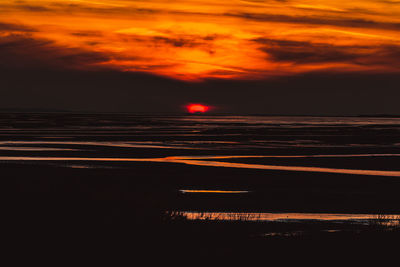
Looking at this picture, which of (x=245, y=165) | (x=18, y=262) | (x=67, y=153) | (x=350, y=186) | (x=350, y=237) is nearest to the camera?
(x=18, y=262)

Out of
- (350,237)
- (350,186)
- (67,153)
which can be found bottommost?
(350,237)

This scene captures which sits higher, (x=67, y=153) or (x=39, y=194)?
(x=67, y=153)

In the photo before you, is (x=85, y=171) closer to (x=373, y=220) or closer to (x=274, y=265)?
(x=373, y=220)

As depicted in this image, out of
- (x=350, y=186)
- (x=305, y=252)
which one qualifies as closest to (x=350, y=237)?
(x=305, y=252)

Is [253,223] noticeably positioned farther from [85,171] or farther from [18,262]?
[85,171]

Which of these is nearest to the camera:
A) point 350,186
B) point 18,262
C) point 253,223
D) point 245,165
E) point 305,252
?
point 18,262

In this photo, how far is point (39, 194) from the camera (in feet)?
67.8

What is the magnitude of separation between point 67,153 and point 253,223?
2827 centimetres

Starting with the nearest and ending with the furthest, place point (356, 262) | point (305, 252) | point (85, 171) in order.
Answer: point (356, 262) < point (305, 252) < point (85, 171)

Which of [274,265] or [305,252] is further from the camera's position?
[305,252]

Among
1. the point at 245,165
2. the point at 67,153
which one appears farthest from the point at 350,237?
the point at 67,153

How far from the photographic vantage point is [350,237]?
14.1m

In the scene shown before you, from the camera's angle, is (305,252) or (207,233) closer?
(305,252)

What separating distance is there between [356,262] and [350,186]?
14872mm
